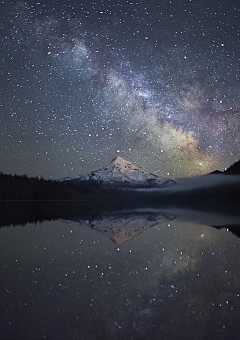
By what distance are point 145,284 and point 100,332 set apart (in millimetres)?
1465

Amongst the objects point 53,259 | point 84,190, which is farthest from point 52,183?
point 53,259

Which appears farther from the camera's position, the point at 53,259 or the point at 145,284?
the point at 53,259

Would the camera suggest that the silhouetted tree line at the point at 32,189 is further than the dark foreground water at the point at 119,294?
Yes

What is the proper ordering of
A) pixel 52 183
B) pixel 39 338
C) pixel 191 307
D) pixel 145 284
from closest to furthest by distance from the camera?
pixel 39 338
pixel 191 307
pixel 145 284
pixel 52 183

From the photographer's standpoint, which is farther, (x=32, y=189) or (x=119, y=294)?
(x=32, y=189)

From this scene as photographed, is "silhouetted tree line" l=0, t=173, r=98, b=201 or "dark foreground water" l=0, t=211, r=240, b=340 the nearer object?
"dark foreground water" l=0, t=211, r=240, b=340

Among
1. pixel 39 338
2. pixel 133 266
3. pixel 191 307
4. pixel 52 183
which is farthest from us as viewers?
pixel 52 183

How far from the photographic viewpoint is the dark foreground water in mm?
2650

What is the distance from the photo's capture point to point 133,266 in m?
5.00

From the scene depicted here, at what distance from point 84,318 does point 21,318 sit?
1.78 feet

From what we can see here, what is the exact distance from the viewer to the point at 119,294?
358cm

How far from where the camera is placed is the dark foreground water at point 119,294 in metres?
2.65

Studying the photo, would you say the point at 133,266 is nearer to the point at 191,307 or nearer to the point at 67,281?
the point at 67,281

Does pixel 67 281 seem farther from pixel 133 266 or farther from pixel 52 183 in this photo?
pixel 52 183
